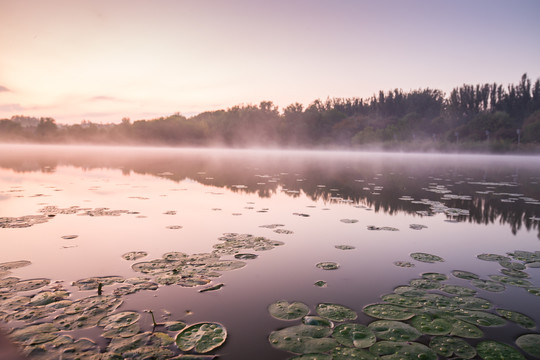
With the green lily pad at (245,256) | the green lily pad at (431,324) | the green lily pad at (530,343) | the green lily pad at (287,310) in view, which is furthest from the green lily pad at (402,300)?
the green lily pad at (245,256)

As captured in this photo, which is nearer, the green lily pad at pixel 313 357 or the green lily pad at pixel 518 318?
the green lily pad at pixel 313 357

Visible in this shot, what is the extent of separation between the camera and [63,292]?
4.44 meters

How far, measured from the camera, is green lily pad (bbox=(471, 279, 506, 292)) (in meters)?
4.86

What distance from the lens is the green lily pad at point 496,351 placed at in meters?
3.20

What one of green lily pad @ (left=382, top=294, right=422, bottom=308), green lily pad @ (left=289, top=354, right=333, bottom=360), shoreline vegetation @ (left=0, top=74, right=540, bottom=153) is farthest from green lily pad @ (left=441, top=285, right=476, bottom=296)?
shoreline vegetation @ (left=0, top=74, right=540, bottom=153)

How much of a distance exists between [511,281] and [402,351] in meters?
3.24

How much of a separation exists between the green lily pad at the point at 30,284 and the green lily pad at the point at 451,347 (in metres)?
5.24

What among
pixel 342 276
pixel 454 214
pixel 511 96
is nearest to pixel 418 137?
pixel 511 96

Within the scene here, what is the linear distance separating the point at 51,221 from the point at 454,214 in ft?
39.8

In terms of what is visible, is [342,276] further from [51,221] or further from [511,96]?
[511,96]

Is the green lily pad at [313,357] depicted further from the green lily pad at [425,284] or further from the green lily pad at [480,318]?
the green lily pad at [425,284]

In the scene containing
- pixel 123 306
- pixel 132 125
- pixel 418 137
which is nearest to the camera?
pixel 123 306

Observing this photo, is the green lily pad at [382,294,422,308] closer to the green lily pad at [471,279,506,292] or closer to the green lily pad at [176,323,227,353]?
the green lily pad at [471,279,506,292]

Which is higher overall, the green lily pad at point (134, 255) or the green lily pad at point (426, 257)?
the green lily pad at point (134, 255)
